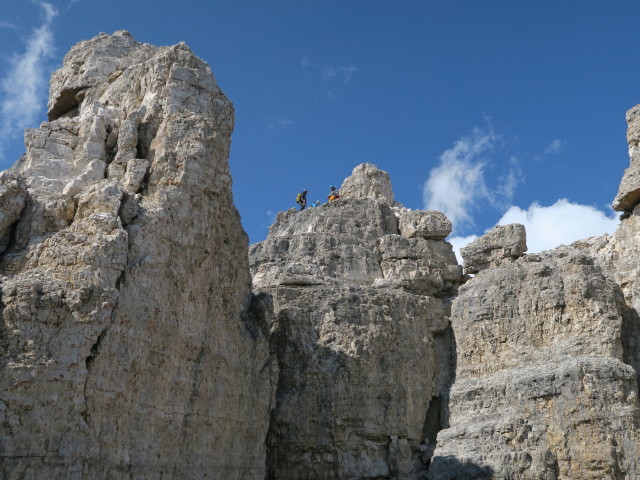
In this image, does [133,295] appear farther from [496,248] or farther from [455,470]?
[496,248]

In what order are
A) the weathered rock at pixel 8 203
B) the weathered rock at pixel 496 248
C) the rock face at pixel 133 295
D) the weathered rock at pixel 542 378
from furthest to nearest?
1. the weathered rock at pixel 496 248
2. the weathered rock at pixel 542 378
3. the weathered rock at pixel 8 203
4. the rock face at pixel 133 295

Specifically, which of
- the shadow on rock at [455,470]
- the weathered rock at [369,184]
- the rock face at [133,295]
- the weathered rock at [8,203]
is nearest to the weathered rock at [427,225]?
the weathered rock at [369,184]

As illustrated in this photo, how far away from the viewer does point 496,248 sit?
110 ft

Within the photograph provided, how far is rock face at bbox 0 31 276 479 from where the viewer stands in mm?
17562

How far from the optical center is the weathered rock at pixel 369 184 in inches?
1623

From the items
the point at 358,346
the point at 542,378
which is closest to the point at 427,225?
the point at 358,346

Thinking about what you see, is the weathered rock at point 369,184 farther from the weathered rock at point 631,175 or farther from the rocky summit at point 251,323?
the weathered rock at point 631,175

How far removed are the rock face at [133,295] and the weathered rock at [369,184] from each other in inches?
670

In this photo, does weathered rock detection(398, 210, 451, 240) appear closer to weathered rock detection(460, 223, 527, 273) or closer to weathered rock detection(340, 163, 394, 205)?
weathered rock detection(460, 223, 527, 273)

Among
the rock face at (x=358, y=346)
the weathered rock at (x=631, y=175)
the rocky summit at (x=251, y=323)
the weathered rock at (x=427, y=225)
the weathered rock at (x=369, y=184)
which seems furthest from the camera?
the weathered rock at (x=369, y=184)

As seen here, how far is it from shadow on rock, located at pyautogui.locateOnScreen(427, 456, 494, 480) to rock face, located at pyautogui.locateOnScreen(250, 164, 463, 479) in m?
1.60

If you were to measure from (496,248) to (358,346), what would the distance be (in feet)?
26.5

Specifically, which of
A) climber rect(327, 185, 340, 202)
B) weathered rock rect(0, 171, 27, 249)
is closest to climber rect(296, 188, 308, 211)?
climber rect(327, 185, 340, 202)

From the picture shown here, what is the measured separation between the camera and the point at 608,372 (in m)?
25.1
